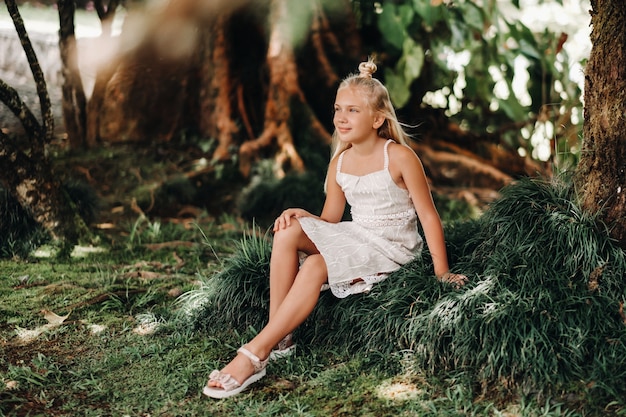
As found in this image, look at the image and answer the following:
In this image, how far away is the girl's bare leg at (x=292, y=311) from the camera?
2.48m

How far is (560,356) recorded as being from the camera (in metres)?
2.19

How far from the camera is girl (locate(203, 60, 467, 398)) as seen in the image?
103 inches

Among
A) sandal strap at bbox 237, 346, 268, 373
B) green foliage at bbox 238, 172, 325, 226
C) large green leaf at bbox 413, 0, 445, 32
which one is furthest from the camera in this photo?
green foliage at bbox 238, 172, 325, 226

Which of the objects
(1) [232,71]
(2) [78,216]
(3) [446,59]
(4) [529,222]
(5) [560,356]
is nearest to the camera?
(5) [560,356]

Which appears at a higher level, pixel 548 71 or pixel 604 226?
pixel 548 71

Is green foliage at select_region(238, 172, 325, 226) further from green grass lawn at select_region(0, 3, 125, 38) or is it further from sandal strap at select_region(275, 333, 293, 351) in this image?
sandal strap at select_region(275, 333, 293, 351)

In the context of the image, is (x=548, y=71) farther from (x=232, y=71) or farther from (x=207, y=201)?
(x=207, y=201)

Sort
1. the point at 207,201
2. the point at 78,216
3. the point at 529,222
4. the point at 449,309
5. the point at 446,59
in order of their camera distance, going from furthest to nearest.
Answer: the point at 446,59 → the point at 207,201 → the point at 78,216 → the point at 529,222 → the point at 449,309

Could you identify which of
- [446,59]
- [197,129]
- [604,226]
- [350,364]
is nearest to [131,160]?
[197,129]

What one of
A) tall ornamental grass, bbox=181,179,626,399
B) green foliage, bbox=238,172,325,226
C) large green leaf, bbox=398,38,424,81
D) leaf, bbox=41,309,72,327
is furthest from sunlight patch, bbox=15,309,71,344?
large green leaf, bbox=398,38,424,81

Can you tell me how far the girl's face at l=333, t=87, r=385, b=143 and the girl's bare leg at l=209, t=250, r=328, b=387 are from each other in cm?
55

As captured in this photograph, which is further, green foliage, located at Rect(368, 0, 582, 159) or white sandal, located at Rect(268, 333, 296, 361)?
green foliage, located at Rect(368, 0, 582, 159)

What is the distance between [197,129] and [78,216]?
6.15ft

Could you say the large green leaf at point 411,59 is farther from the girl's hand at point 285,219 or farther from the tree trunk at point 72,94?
the girl's hand at point 285,219
